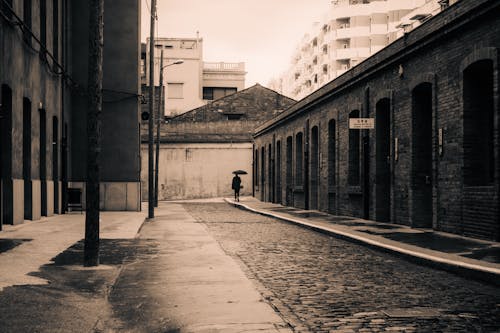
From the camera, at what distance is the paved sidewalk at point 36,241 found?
325 inches

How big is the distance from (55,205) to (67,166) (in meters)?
2.72

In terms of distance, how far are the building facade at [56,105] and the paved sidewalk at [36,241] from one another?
875 mm

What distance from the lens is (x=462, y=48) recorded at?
13844mm

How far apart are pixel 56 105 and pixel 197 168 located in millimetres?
24770

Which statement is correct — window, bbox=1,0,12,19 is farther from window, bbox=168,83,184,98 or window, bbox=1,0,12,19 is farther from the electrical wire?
window, bbox=168,83,184,98

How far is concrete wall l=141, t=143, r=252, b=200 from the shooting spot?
46.6 m

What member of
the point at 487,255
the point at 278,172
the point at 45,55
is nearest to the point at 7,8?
the point at 45,55

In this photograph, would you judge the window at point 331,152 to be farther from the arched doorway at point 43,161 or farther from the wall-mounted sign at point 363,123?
the arched doorway at point 43,161

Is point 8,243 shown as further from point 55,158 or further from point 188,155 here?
point 188,155

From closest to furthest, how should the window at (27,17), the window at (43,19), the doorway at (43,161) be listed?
the window at (27,17) → the doorway at (43,161) → the window at (43,19)

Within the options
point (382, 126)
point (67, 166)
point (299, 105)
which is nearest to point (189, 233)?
point (382, 126)

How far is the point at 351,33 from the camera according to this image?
70812 mm

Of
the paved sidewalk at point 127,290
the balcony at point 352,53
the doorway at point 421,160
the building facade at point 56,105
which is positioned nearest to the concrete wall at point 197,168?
the building facade at point 56,105

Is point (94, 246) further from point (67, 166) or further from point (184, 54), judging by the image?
point (184, 54)
